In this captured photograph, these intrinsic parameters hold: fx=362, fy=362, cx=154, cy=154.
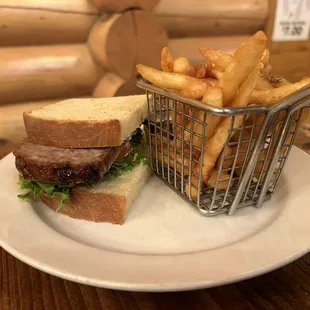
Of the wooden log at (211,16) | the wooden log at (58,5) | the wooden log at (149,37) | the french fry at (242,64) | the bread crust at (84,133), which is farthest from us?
the wooden log at (211,16)

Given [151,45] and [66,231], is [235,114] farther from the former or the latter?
[151,45]

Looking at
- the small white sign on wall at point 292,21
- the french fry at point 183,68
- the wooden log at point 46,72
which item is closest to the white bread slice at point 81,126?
the french fry at point 183,68

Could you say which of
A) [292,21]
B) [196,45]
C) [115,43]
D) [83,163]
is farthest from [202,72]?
[292,21]

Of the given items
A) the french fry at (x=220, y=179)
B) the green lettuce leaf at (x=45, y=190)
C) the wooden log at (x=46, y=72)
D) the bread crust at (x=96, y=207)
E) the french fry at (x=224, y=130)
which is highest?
the french fry at (x=224, y=130)

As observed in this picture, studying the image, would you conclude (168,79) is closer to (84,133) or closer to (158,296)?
(84,133)

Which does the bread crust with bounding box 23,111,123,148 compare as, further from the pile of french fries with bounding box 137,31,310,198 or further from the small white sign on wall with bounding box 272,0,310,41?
the small white sign on wall with bounding box 272,0,310,41

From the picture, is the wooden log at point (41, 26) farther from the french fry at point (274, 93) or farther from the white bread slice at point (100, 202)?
the french fry at point (274, 93)

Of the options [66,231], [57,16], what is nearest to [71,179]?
[66,231]
